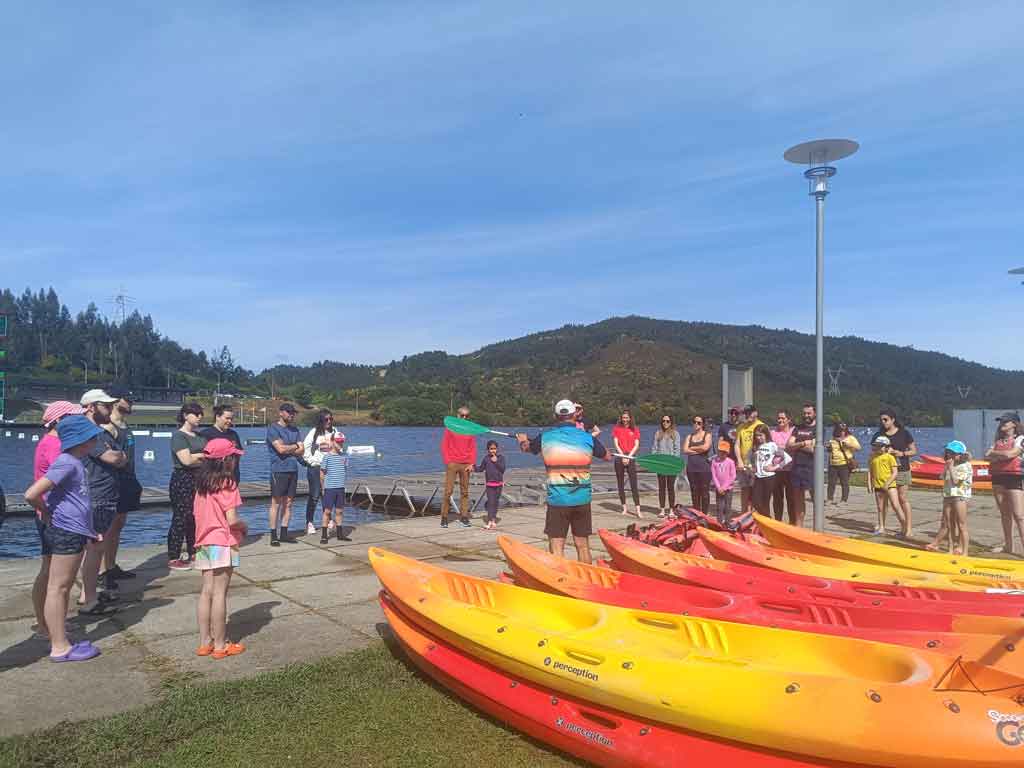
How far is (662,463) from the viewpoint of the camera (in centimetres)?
1135

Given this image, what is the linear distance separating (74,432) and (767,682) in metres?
4.46

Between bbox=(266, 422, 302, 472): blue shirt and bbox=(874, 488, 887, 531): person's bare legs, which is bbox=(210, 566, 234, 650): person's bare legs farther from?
bbox=(874, 488, 887, 531): person's bare legs

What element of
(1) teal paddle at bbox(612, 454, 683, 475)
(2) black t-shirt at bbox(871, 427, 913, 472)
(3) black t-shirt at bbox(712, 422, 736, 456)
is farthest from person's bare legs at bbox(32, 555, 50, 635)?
(2) black t-shirt at bbox(871, 427, 913, 472)

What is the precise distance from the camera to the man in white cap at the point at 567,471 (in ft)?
21.0

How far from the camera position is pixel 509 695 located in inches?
156

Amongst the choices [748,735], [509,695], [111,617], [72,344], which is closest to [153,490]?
[111,617]

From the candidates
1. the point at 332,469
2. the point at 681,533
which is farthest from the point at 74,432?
the point at 681,533

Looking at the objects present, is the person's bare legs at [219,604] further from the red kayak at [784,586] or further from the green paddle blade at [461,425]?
the green paddle blade at [461,425]

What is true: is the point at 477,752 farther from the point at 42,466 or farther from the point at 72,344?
the point at 72,344

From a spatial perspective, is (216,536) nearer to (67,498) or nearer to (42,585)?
(67,498)

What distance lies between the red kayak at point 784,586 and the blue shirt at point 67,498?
15.2 ft

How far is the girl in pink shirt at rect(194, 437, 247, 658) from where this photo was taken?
16.0ft

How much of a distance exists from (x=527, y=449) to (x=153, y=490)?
51.1 feet

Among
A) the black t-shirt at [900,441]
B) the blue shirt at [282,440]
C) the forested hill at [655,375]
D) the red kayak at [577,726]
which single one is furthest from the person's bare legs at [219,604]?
the forested hill at [655,375]
